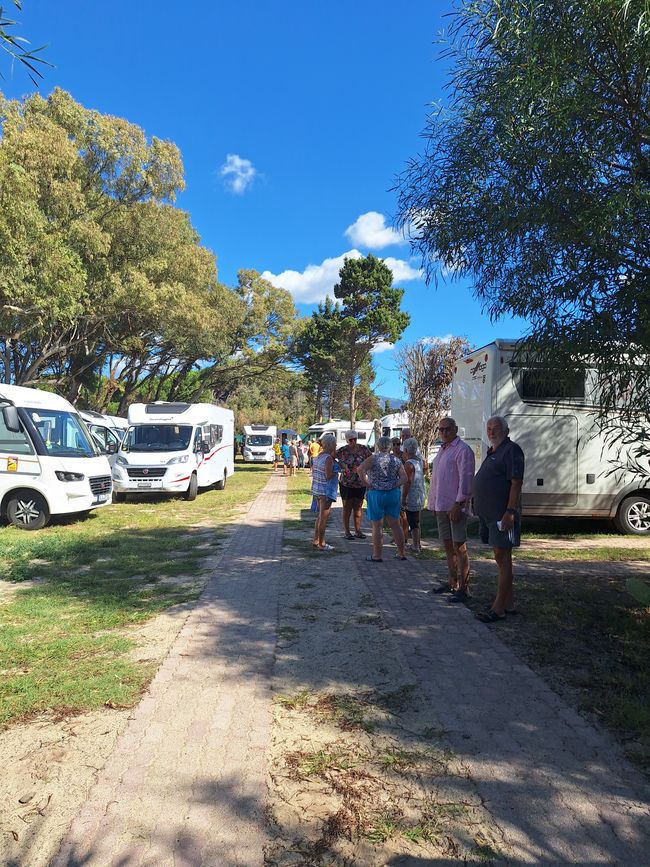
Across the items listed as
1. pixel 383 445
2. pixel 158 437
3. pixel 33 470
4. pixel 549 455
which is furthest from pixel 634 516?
pixel 158 437

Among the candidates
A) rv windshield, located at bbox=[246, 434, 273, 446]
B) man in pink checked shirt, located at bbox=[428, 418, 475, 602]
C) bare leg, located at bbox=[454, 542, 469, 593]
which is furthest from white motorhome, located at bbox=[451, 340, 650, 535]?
rv windshield, located at bbox=[246, 434, 273, 446]

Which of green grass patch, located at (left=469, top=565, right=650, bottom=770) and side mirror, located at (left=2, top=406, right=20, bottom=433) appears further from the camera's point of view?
side mirror, located at (left=2, top=406, right=20, bottom=433)

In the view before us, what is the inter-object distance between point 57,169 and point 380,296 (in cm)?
2055

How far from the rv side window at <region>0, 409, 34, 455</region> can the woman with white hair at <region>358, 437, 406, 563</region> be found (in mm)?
6837

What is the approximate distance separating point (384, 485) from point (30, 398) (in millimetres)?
7829

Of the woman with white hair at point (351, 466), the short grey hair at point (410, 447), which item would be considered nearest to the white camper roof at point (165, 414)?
the woman with white hair at point (351, 466)

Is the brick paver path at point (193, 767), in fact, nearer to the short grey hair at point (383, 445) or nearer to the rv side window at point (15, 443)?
the short grey hair at point (383, 445)

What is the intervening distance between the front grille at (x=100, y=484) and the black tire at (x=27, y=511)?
3.24 ft

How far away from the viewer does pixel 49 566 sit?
26.4ft

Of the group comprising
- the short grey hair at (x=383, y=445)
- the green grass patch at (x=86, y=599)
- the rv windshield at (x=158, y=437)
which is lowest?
the green grass patch at (x=86, y=599)

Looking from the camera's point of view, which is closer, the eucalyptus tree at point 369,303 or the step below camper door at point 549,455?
the step below camper door at point 549,455

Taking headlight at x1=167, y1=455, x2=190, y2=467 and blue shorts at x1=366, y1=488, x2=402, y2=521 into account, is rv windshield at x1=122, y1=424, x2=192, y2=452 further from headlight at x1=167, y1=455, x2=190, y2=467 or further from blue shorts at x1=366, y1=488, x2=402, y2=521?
blue shorts at x1=366, y1=488, x2=402, y2=521

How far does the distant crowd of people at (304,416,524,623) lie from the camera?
5492 millimetres

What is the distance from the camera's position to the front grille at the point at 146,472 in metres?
16.2
